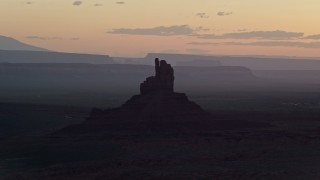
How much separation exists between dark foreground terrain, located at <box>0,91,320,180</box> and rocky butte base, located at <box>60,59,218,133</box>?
3.51 metres

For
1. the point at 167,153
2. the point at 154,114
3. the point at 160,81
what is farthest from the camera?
the point at 160,81

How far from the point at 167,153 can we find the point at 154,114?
76.0ft

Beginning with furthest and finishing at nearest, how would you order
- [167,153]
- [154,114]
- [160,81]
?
1. [160,81]
2. [154,114]
3. [167,153]

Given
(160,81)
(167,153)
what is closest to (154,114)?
(160,81)

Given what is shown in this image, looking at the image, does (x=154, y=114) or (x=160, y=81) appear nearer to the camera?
(x=154, y=114)

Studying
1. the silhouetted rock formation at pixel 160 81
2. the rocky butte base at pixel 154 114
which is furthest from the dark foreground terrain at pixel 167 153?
the silhouetted rock formation at pixel 160 81

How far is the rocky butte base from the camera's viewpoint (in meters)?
97.7

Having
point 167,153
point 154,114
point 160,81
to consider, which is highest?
point 160,81

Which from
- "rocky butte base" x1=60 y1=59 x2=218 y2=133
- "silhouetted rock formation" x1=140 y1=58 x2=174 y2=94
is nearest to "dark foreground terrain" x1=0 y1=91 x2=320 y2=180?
"rocky butte base" x1=60 y1=59 x2=218 y2=133

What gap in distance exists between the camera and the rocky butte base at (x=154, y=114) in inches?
3846

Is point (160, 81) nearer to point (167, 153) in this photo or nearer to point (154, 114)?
point (154, 114)

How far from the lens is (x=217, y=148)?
266 feet

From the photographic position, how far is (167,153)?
77000 millimetres

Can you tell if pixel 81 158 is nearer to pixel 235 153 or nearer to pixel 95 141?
pixel 95 141
